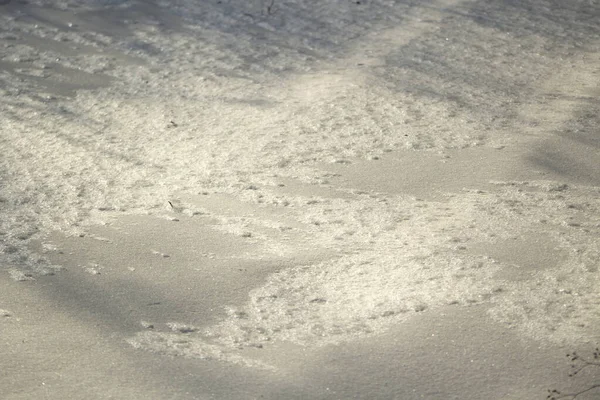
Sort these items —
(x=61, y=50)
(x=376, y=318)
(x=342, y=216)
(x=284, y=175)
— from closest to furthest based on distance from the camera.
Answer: (x=376, y=318) → (x=342, y=216) → (x=284, y=175) → (x=61, y=50)

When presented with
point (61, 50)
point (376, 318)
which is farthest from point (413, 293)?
point (61, 50)

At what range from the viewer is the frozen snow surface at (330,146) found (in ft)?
11.5

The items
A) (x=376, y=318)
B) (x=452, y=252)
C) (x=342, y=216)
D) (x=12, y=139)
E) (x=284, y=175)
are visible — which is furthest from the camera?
(x=12, y=139)

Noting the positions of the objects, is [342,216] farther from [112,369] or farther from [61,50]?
[61,50]

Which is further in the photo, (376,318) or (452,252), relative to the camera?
(452,252)

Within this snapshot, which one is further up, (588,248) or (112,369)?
(588,248)

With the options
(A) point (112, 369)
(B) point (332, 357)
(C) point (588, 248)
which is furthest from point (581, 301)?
(A) point (112, 369)

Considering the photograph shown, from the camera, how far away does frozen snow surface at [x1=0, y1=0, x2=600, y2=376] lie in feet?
11.5

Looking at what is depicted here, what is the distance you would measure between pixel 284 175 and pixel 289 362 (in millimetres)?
1684

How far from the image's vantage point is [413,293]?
3486mm

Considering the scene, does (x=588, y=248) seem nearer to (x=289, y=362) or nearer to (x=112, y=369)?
(x=289, y=362)

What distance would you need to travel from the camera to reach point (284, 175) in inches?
181

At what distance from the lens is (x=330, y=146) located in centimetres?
492

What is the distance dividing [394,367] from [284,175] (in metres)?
1.77
